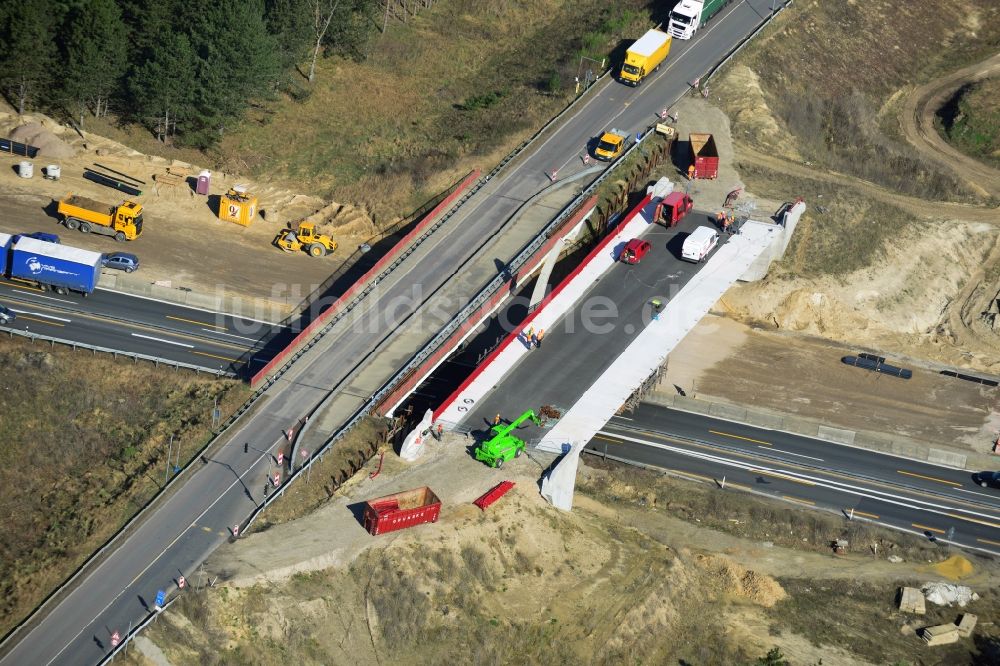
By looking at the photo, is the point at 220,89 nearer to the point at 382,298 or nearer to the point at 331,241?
the point at 331,241

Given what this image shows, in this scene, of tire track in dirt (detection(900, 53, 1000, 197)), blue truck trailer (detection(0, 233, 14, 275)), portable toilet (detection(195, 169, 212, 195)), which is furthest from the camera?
tire track in dirt (detection(900, 53, 1000, 197))

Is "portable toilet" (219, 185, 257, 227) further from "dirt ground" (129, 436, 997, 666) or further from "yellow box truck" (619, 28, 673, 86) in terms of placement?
"yellow box truck" (619, 28, 673, 86)

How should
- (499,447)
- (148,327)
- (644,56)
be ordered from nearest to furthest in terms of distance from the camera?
(499,447) → (148,327) → (644,56)

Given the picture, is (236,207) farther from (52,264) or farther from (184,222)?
(52,264)

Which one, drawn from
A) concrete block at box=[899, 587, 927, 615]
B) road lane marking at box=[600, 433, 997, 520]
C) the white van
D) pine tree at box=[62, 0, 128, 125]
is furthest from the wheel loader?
concrete block at box=[899, 587, 927, 615]

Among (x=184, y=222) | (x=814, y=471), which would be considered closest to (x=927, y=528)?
(x=814, y=471)

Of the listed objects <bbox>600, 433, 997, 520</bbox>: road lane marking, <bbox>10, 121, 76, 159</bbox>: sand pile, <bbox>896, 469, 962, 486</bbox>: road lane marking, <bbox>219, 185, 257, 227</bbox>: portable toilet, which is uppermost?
<bbox>10, 121, 76, 159</bbox>: sand pile

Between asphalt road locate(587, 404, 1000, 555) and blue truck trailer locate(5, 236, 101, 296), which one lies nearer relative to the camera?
asphalt road locate(587, 404, 1000, 555)
